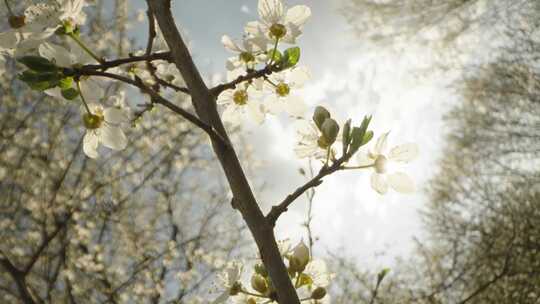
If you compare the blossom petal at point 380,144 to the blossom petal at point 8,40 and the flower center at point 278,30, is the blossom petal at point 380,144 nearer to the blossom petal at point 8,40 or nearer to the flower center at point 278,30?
the flower center at point 278,30

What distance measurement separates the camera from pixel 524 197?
7047 mm

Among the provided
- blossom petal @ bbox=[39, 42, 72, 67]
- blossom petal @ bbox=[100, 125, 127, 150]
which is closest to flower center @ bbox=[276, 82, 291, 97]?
blossom petal @ bbox=[100, 125, 127, 150]

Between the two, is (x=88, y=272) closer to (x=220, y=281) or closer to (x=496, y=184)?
(x=220, y=281)

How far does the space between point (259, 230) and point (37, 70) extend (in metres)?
0.51

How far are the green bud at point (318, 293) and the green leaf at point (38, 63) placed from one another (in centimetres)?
78

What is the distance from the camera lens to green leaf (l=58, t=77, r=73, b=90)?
0.82m

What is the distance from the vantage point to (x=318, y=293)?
1026 mm

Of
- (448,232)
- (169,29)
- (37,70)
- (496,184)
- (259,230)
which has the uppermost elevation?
(496,184)

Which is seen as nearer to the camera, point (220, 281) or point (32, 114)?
point (220, 281)

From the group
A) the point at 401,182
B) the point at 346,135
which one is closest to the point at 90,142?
the point at 346,135

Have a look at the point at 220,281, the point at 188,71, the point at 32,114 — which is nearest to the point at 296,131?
the point at 188,71

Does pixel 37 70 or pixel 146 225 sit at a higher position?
pixel 146 225

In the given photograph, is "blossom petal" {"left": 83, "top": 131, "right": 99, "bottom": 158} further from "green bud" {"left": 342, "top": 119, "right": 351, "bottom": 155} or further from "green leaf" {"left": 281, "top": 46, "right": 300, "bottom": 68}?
"green bud" {"left": 342, "top": 119, "right": 351, "bottom": 155}

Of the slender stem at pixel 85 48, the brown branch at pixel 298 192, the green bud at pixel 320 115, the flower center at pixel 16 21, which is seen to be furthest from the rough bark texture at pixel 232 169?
the flower center at pixel 16 21
